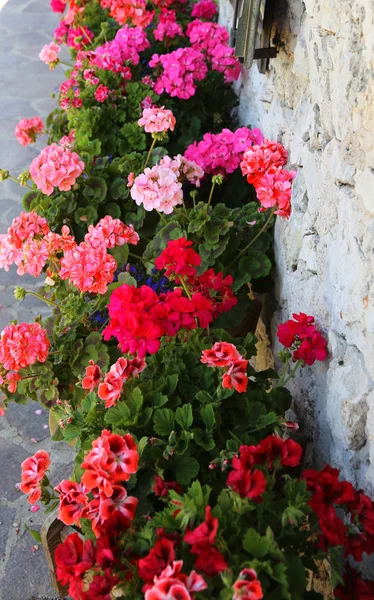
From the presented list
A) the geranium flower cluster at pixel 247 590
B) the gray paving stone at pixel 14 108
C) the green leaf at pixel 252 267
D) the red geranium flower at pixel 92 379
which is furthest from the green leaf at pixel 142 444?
the gray paving stone at pixel 14 108

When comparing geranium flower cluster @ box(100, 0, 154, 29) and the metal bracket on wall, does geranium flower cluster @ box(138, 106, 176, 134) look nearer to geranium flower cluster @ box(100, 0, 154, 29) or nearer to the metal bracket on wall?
the metal bracket on wall

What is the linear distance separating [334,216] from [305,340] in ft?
1.01

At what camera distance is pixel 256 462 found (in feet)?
4.11

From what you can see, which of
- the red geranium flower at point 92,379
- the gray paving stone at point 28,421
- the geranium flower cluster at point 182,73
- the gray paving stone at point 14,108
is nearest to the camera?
the red geranium flower at point 92,379

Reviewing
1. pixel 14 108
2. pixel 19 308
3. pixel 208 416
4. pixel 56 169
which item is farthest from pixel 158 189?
pixel 14 108

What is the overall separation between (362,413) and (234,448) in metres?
0.28

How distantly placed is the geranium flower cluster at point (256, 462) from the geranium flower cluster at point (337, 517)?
57 millimetres

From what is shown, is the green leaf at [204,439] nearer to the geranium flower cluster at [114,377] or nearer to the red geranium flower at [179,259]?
the geranium flower cluster at [114,377]

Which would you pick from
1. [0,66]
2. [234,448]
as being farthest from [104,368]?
[0,66]

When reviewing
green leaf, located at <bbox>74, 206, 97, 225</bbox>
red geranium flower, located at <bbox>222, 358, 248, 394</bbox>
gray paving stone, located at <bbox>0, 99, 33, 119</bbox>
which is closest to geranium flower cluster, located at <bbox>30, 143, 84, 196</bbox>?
green leaf, located at <bbox>74, 206, 97, 225</bbox>

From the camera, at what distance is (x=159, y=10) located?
3434 millimetres

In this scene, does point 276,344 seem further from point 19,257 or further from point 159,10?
point 159,10

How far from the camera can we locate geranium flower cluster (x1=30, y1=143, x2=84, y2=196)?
2178 mm

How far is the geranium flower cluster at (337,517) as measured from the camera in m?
1.15
